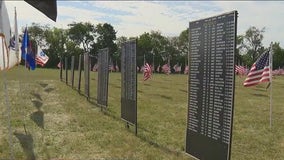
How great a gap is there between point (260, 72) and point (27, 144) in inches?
321

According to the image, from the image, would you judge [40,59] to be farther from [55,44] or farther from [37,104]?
[55,44]

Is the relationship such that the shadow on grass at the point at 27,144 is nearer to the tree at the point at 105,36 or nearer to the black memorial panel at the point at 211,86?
the black memorial panel at the point at 211,86

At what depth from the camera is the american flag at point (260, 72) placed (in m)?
15.1

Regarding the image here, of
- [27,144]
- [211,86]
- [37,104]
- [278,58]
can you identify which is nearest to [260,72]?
[211,86]

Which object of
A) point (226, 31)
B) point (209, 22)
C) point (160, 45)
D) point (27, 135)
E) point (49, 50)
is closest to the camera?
point (226, 31)

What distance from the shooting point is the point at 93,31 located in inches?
4432

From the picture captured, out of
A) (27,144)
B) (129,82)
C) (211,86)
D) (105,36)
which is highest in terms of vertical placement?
(105,36)

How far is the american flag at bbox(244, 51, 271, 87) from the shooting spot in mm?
15062

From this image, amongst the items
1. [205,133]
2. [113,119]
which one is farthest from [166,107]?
[205,133]

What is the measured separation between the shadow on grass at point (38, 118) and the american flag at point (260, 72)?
21.6ft

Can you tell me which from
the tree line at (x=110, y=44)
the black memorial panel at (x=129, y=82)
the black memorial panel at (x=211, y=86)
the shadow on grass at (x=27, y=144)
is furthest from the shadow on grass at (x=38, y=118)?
the tree line at (x=110, y=44)

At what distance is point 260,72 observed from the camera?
50.0 ft

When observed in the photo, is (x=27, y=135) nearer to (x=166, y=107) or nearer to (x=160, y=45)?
(x=166, y=107)

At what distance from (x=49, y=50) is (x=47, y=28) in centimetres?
1566
